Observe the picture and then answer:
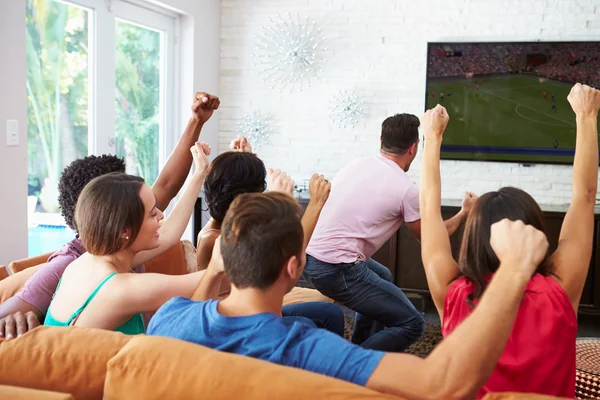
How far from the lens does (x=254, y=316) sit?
141 centimetres

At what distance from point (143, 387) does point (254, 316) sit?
0.82 ft

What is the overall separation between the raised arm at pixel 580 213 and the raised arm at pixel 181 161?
1.33m

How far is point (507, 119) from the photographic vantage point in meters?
5.31

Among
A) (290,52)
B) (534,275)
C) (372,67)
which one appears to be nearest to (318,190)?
(534,275)

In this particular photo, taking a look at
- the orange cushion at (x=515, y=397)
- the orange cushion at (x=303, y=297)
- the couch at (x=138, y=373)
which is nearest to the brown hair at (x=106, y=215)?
the couch at (x=138, y=373)

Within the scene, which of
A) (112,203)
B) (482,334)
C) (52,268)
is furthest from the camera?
(52,268)

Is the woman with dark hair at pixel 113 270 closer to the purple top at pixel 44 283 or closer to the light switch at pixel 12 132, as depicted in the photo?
the purple top at pixel 44 283

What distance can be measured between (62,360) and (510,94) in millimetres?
4492

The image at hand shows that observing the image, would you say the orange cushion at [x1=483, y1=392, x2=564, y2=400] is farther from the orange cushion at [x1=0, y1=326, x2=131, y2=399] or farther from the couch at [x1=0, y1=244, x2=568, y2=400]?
the orange cushion at [x1=0, y1=326, x2=131, y2=399]

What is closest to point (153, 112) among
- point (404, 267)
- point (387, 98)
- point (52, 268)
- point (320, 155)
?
point (320, 155)

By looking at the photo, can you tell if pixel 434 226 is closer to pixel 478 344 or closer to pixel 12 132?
pixel 478 344

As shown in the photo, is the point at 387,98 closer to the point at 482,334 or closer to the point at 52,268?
the point at 52,268

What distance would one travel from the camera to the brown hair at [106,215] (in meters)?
1.85

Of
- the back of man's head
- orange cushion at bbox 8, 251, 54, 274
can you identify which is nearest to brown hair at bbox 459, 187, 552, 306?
the back of man's head
